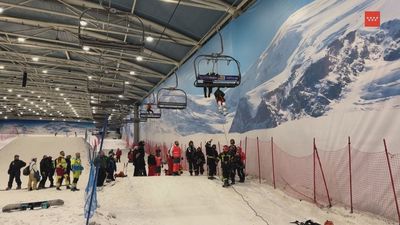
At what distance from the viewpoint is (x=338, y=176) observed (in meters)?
6.53

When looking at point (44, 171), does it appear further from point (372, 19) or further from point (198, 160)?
point (372, 19)

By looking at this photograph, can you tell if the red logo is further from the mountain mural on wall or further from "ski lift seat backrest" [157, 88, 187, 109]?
"ski lift seat backrest" [157, 88, 187, 109]

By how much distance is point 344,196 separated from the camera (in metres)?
6.36

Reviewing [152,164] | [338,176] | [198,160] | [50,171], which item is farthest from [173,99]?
[338,176]

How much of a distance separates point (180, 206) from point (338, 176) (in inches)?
133

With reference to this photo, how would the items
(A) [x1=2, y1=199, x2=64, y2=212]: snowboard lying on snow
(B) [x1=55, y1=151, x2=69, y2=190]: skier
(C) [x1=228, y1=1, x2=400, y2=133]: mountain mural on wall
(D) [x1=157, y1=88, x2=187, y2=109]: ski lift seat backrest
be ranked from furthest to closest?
(D) [x1=157, y1=88, x2=187, y2=109]: ski lift seat backrest < (B) [x1=55, y1=151, x2=69, y2=190]: skier < (A) [x1=2, y1=199, x2=64, y2=212]: snowboard lying on snow < (C) [x1=228, y1=1, x2=400, y2=133]: mountain mural on wall

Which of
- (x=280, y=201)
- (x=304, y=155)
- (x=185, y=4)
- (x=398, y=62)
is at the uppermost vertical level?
(x=185, y=4)

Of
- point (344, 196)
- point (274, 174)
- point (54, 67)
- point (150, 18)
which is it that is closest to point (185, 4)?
point (150, 18)

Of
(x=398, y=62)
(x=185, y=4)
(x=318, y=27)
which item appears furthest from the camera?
(x=185, y=4)

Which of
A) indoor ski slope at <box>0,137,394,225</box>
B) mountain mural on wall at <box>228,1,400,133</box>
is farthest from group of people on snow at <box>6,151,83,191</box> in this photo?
mountain mural on wall at <box>228,1,400,133</box>

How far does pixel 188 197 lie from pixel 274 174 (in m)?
2.58

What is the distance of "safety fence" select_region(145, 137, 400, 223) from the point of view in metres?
5.38

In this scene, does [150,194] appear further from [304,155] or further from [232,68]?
[232,68]

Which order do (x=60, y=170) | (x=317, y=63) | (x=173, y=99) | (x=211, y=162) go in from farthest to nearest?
(x=173, y=99), (x=60, y=170), (x=211, y=162), (x=317, y=63)
